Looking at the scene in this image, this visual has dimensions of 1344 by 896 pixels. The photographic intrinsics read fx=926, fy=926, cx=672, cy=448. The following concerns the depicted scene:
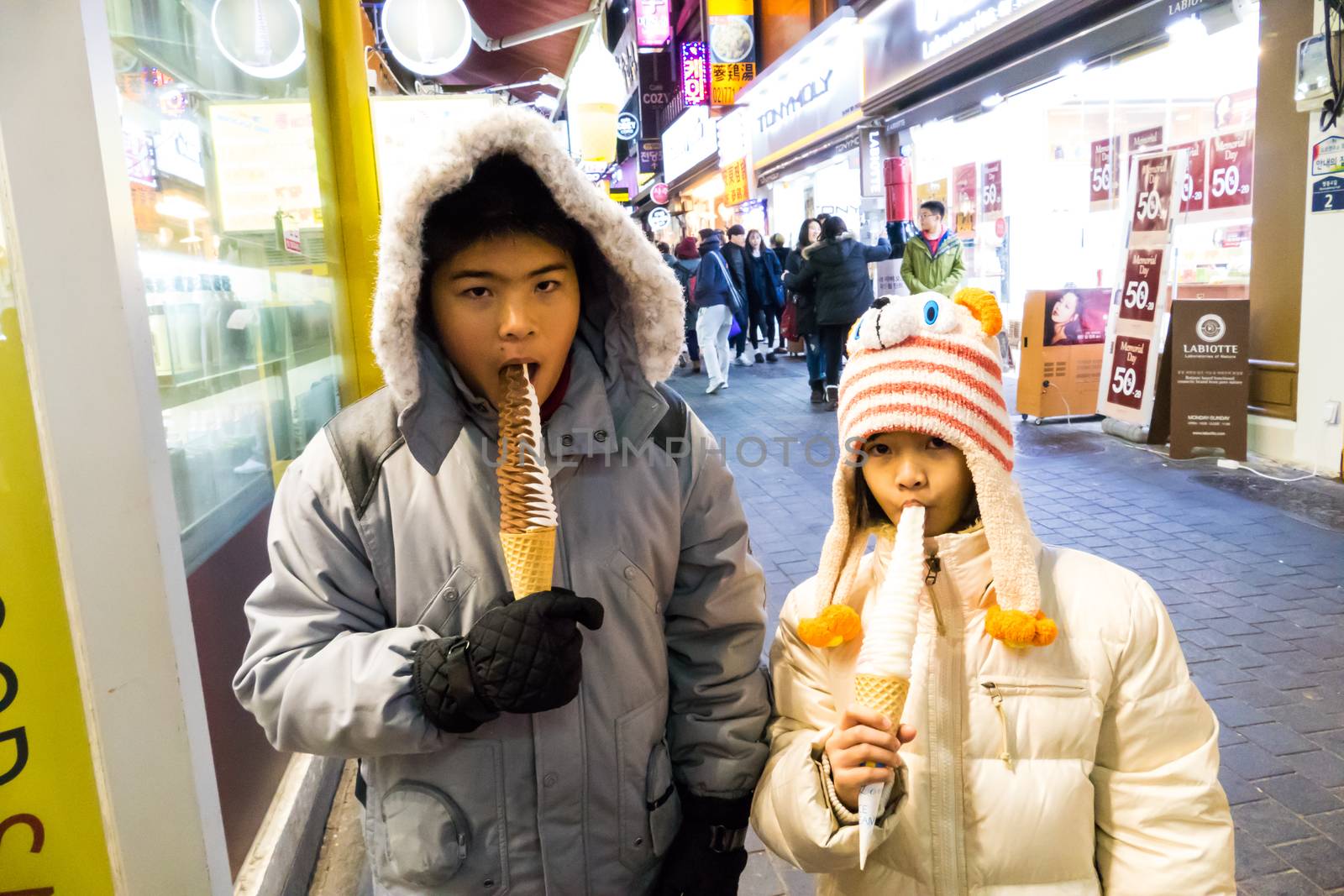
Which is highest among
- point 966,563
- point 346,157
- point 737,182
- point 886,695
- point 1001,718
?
point 737,182

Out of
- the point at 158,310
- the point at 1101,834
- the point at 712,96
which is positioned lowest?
the point at 1101,834

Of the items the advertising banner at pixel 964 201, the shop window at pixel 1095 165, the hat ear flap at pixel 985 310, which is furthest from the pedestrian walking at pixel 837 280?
the hat ear flap at pixel 985 310

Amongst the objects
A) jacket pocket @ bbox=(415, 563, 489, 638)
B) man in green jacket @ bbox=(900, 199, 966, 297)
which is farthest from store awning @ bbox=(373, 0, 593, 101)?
jacket pocket @ bbox=(415, 563, 489, 638)

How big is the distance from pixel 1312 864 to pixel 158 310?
3.56 metres

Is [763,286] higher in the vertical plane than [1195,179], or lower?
lower

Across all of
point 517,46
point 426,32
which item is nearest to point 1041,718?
point 426,32

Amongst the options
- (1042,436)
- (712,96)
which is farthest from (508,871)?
(712,96)

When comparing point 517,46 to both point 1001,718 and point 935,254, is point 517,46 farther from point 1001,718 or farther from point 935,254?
point 1001,718

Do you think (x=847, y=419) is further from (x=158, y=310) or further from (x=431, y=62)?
(x=431, y=62)

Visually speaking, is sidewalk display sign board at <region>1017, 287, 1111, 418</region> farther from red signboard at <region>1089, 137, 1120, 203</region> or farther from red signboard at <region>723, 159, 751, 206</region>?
red signboard at <region>723, 159, 751, 206</region>

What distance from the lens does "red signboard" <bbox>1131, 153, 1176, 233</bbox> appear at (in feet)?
25.1

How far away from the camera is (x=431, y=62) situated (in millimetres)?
6922

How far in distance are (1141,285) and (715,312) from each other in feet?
18.6

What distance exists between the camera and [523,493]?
1445mm
